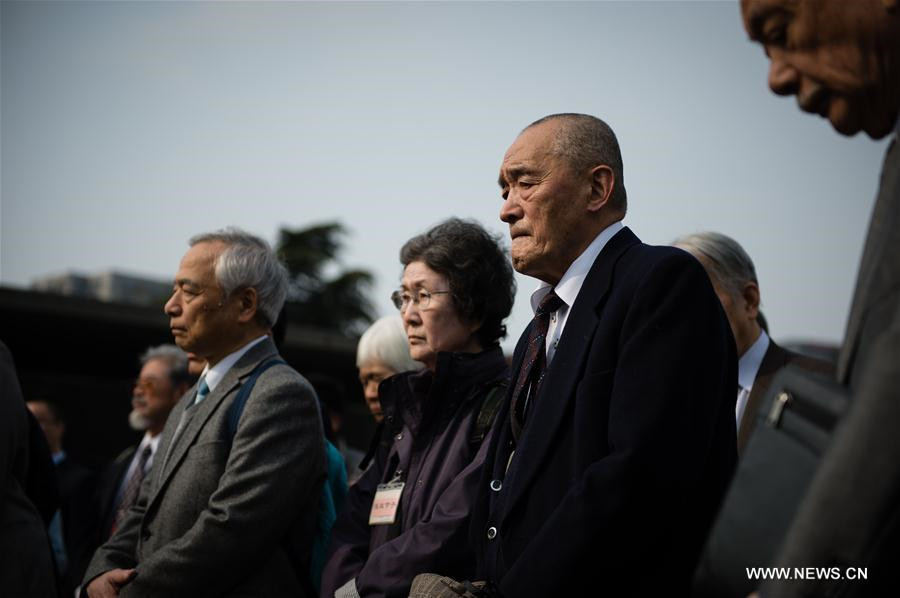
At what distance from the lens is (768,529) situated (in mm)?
1466

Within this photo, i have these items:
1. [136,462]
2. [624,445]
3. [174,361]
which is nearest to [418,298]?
[624,445]

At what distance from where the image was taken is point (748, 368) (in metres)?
4.17

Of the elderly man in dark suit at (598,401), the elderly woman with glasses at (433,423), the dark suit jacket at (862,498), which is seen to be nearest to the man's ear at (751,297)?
the elderly woman with glasses at (433,423)

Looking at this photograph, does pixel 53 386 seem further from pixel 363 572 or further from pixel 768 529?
pixel 768 529

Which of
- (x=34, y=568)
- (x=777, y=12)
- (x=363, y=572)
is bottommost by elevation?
(x=34, y=568)

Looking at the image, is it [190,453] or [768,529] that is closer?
[768,529]

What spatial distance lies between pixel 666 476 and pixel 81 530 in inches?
234

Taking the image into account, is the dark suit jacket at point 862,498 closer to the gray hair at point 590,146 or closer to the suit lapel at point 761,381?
the gray hair at point 590,146

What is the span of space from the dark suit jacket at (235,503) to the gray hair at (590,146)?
5.96 ft

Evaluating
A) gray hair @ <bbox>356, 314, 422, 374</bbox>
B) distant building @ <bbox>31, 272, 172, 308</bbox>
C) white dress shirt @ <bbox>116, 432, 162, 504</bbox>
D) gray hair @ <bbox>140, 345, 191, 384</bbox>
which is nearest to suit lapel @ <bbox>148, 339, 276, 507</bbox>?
gray hair @ <bbox>356, 314, 422, 374</bbox>

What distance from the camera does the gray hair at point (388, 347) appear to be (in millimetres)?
5379

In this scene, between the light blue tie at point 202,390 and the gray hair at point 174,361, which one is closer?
the light blue tie at point 202,390

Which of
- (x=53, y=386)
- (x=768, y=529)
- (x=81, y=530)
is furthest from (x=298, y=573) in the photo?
(x=53, y=386)

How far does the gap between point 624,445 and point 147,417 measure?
5.76 metres
